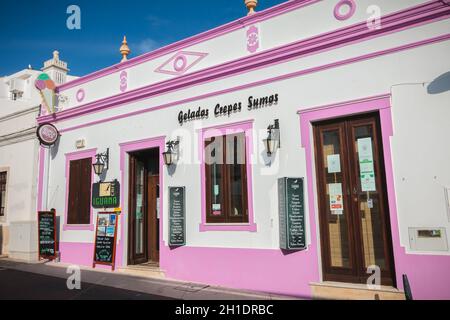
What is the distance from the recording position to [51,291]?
6543mm

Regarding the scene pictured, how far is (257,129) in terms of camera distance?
6.73 metres

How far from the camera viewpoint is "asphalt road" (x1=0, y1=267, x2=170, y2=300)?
6.09 meters

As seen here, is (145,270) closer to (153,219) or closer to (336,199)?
(153,219)

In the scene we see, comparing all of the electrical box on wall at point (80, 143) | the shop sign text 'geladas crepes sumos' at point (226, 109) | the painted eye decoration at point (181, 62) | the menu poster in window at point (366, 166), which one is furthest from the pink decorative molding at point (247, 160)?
the electrical box on wall at point (80, 143)

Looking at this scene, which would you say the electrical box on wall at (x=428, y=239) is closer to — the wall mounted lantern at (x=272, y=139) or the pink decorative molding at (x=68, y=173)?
the wall mounted lantern at (x=272, y=139)

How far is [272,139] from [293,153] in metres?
0.47

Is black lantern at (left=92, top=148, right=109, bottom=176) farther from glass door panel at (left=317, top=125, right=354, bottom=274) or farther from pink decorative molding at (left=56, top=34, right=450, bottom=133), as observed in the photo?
glass door panel at (left=317, top=125, right=354, bottom=274)

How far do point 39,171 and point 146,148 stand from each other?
4.13 meters

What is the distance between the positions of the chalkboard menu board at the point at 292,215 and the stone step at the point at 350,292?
0.71 m

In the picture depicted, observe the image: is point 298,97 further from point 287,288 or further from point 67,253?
point 67,253

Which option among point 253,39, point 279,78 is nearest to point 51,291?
point 279,78

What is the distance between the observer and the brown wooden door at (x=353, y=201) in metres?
5.54

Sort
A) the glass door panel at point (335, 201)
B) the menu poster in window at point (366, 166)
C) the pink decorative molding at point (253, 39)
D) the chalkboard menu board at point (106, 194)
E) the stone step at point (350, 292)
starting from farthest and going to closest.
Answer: the chalkboard menu board at point (106, 194), the pink decorative molding at point (253, 39), the glass door panel at point (335, 201), the menu poster in window at point (366, 166), the stone step at point (350, 292)
